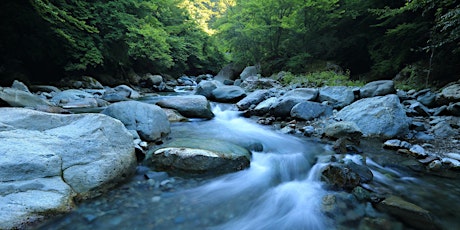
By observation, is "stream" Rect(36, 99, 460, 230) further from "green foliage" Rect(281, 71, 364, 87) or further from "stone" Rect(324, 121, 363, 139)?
"green foliage" Rect(281, 71, 364, 87)

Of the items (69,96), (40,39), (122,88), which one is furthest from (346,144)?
(40,39)

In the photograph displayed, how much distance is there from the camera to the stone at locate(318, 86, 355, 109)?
6420 mm

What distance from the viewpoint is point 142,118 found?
4.29 metres

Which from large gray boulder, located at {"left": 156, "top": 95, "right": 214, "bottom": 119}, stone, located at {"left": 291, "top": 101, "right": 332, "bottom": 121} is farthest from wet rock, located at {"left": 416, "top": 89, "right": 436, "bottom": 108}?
large gray boulder, located at {"left": 156, "top": 95, "right": 214, "bottom": 119}

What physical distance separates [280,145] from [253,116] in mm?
2637

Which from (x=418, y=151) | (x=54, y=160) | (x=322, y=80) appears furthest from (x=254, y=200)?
(x=322, y=80)

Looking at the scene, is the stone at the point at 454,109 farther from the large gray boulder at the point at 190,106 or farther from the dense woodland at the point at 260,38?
the large gray boulder at the point at 190,106

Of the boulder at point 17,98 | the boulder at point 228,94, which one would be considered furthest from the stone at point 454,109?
the boulder at point 17,98

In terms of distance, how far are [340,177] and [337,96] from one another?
15.0 ft

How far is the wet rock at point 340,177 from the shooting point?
2668 millimetres

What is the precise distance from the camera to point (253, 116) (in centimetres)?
710

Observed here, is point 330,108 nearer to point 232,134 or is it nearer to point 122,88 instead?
point 232,134

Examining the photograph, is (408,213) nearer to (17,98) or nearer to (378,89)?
(378,89)

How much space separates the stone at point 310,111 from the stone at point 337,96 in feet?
1.86
